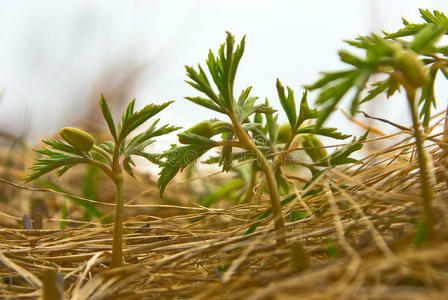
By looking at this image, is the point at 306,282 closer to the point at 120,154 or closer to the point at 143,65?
the point at 120,154

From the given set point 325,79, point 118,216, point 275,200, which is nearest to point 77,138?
point 118,216

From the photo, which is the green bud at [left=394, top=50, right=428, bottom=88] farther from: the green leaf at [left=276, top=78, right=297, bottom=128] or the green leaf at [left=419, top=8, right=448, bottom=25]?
the green leaf at [left=419, top=8, right=448, bottom=25]

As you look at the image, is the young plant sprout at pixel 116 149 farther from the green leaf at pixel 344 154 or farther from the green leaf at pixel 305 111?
the green leaf at pixel 344 154

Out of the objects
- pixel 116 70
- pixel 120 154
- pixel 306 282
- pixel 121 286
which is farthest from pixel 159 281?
pixel 116 70

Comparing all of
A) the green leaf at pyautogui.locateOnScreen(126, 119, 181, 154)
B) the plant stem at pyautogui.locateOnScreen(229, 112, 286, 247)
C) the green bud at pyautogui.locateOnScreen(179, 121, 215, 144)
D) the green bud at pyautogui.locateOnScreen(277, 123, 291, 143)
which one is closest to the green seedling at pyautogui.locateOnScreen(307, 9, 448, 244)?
the plant stem at pyautogui.locateOnScreen(229, 112, 286, 247)

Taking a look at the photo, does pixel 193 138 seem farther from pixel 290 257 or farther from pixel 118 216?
pixel 290 257

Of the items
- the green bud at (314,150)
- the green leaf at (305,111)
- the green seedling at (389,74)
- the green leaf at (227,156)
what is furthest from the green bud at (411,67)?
the green bud at (314,150)

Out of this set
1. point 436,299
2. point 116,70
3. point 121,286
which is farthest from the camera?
point 116,70
